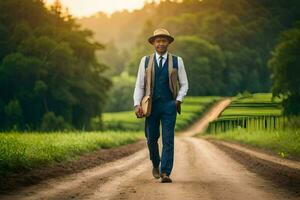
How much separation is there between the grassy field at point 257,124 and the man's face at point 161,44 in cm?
1254

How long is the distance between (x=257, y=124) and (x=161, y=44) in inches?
976

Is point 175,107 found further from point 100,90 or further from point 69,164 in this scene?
point 100,90

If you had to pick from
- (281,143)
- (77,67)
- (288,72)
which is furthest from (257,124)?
(77,67)

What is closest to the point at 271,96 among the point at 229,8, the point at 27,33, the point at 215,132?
the point at 215,132

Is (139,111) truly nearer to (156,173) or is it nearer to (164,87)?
(164,87)

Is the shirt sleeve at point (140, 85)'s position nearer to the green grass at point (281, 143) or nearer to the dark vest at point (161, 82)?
the dark vest at point (161, 82)

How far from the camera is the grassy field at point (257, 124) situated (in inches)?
956

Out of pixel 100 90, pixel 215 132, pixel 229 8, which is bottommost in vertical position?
pixel 215 132

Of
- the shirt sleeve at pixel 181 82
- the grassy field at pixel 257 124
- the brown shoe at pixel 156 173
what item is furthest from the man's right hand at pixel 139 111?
the grassy field at pixel 257 124

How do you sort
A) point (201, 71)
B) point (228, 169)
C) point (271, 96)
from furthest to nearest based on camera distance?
point (201, 71) < point (271, 96) < point (228, 169)

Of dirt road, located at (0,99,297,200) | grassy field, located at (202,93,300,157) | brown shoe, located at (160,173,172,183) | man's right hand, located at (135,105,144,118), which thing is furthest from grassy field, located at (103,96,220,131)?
brown shoe, located at (160,173,172,183)

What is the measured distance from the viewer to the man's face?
1002 centimetres

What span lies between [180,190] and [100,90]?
1843 inches

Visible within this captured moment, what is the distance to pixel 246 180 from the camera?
973 cm
